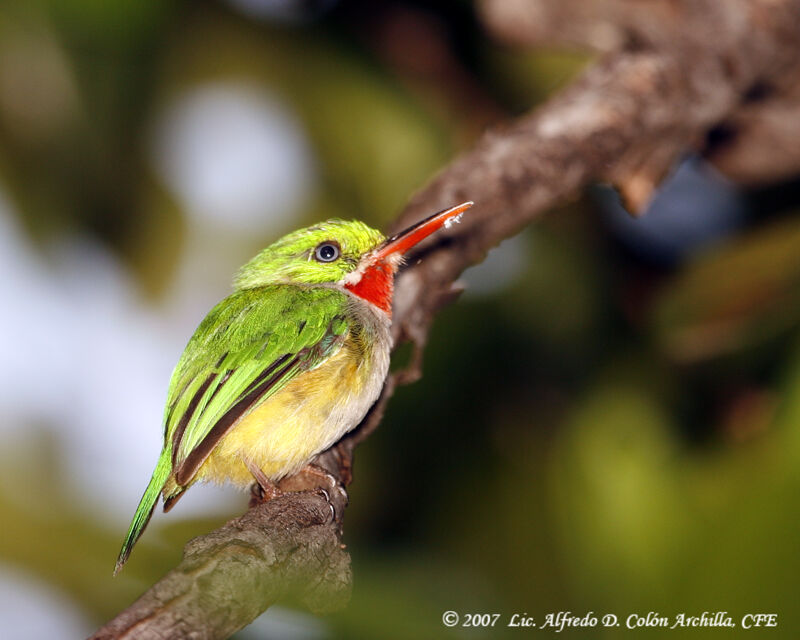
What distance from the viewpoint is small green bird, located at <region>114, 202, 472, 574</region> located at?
322 cm

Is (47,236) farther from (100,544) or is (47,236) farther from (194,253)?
(100,544)

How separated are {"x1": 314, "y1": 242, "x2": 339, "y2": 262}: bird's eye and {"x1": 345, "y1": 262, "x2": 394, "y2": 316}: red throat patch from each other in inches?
6.7

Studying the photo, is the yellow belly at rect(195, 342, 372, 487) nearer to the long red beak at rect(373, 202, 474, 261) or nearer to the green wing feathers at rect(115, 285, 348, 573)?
the green wing feathers at rect(115, 285, 348, 573)

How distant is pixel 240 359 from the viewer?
11.1 ft

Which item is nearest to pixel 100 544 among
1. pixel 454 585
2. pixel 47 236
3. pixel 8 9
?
pixel 454 585

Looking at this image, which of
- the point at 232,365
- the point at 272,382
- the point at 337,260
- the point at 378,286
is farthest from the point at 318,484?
the point at 337,260

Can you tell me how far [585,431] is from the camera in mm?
3787

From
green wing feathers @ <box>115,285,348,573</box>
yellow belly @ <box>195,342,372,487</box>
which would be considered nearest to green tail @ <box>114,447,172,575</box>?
green wing feathers @ <box>115,285,348,573</box>

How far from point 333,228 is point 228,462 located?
113 centimetres

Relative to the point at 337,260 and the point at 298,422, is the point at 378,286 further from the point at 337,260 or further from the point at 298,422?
the point at 298,422

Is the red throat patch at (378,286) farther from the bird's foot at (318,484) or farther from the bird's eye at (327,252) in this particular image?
the bird's foot at (318,484)

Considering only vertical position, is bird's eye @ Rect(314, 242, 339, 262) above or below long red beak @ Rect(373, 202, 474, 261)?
above

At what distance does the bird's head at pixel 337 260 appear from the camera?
3.85 metres

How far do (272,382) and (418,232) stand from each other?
2.66 feet
